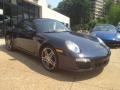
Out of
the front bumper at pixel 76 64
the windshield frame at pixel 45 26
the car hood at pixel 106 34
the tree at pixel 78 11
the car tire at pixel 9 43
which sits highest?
the tree at pixel 78 11

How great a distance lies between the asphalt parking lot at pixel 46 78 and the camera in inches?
210

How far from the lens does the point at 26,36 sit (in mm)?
7395

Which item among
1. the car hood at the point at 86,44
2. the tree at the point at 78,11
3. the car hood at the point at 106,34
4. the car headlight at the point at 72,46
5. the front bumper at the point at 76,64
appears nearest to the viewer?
the front bumper at the point at 76,64

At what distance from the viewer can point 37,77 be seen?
5875mm

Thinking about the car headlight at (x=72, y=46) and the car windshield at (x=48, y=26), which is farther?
the car windshield at (x=48, y=26)

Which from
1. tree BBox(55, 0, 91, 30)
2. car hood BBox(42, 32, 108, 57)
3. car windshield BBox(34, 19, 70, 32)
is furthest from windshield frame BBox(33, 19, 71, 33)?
tree BBox(55, 0, 91, 30)

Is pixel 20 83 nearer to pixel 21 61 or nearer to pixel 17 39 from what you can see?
pixel 21 61

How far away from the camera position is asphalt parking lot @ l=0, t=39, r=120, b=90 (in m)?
5.34

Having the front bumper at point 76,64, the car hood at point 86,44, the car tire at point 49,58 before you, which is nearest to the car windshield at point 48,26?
the car hood at point 86,44

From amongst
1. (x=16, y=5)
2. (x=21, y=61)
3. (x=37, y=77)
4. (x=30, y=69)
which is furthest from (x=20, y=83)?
(x=16, y=5)

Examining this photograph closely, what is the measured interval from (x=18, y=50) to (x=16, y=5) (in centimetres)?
950

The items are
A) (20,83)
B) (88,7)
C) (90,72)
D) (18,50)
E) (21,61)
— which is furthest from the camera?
(88,7)

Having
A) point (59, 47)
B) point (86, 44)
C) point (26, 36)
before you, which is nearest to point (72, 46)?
point (59, 47)

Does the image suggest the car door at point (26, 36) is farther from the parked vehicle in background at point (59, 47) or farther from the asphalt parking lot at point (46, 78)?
the asphalt parking lot at point (46, 78)
